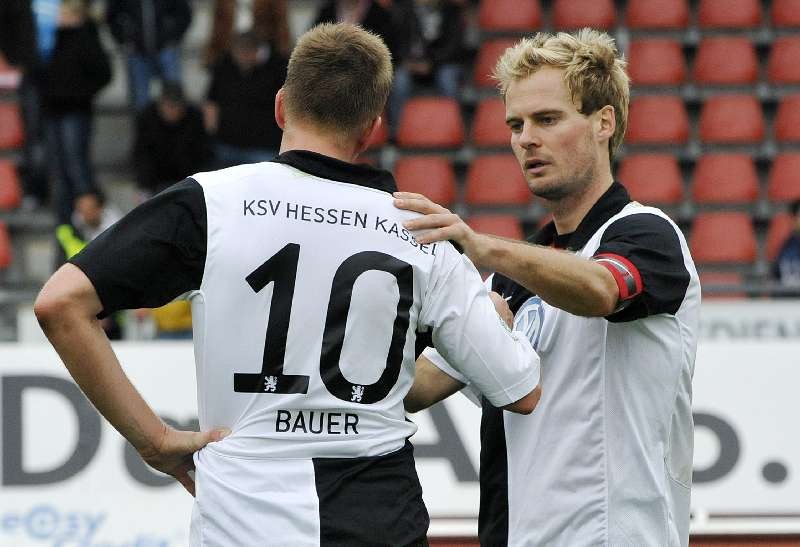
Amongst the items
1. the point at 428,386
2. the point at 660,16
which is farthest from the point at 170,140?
the point at 428,386

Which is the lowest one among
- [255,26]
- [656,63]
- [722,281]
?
[722,281]

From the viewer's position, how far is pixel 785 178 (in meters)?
11.0

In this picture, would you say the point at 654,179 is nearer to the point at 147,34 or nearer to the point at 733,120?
the point at 733,120

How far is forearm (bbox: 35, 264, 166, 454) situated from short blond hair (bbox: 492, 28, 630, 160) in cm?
130

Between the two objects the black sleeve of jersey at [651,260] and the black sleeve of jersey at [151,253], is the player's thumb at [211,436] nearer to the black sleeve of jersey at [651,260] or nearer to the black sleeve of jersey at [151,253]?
the black sleeve of jersey at [151,253]

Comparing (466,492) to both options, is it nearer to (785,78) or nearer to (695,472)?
(695,472)

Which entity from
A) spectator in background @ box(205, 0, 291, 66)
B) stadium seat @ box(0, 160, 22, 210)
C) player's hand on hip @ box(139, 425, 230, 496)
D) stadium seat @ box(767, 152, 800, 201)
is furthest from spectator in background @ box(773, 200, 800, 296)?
player's hand on hip @ box(139, 425, 230, 496)

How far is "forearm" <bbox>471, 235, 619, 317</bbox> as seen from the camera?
2.91 meters

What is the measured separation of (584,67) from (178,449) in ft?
4.54

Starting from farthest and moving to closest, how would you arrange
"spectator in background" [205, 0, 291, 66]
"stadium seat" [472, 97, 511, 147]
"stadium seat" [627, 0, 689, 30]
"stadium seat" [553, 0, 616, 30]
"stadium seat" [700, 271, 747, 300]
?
1. "stadium seat" [627, 0, 689, 30]
2. "stadium seat" [553, 0, 616, 30]
3. "stadium seat" [472, 97, 511, 147]
4. "spectator in background" [205, 0, 291, 66]
5. "stadium seat" [700, 271, 747, 300]

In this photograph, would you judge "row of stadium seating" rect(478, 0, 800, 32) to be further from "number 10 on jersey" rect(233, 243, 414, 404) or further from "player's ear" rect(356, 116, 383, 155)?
"number 10 on jersey" rect(233, 243, 414, 404)

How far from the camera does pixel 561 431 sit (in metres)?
3.18

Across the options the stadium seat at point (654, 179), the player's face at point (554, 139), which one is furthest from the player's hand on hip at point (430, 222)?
the stadium seat at point (654, 179)

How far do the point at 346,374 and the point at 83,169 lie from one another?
25.5ft
